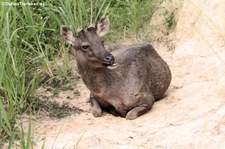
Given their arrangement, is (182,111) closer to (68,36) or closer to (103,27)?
(103,27)

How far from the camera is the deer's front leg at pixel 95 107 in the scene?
7614 mm

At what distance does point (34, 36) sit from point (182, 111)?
2476mm

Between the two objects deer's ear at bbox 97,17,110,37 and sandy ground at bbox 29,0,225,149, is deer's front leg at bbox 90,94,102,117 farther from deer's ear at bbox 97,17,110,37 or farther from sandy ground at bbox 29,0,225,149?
deer's ear at bbox 97,17,110,37

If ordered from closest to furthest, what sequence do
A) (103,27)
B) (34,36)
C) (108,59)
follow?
1. (108,59)
2. (103,27)
3. (34,36)

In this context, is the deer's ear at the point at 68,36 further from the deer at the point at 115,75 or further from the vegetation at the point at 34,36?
the vegetation at the point at 34,36

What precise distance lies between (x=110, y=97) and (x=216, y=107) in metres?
1.58

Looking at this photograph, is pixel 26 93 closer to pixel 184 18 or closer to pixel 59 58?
pixel 59 58

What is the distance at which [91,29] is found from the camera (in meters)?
7.44

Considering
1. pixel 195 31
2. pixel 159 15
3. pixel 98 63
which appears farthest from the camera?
pixel 159 15

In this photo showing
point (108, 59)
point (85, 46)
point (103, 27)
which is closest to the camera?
point (108, 59)

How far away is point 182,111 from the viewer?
7.09 metres

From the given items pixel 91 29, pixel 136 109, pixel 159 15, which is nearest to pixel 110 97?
pixel 136 109

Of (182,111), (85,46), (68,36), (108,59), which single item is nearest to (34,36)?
(68,36)

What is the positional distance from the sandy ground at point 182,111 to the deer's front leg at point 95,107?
82mm
